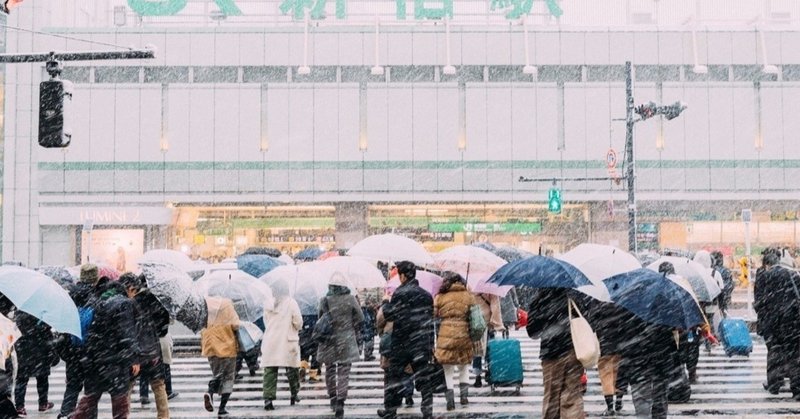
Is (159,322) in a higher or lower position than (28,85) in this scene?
lower

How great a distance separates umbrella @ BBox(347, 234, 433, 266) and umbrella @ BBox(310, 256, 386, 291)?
3.53 ft

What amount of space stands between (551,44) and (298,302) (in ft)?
92.9

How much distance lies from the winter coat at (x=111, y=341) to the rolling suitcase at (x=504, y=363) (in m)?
5.50

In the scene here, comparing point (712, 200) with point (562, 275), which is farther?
point (712, 200)

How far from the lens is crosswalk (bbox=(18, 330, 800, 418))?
37.0 ft

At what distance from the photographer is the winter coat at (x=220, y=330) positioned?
1110 centimetres

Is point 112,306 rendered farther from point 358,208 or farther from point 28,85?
point 28,85

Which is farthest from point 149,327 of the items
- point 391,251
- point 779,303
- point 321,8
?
point 321,8

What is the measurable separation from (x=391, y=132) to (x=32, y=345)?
28.9 meters

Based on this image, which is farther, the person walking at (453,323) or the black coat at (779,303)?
the black coat at (779,303)

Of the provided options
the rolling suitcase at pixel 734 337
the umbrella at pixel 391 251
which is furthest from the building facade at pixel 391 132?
the umbrella at pixel 391 251

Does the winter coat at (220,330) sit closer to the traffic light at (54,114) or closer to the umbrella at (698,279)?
the traffic light at (54,114)

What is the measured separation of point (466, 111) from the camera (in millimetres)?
39594

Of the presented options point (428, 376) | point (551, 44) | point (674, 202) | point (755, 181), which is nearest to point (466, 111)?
point (551, 44)
